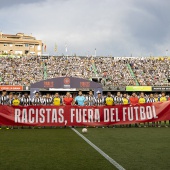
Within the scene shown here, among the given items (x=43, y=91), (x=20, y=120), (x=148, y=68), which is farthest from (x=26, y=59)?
(x=20, y=120)

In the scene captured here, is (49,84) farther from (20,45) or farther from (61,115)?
(20,45)

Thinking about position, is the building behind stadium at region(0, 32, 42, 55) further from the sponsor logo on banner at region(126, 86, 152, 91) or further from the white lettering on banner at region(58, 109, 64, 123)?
the white lettering on banner at region(58, 109, 64, 123)

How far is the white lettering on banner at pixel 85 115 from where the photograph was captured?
691 inches

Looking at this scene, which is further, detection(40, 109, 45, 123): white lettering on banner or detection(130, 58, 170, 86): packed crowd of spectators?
detection(130, 58, 170, 86): packed crowd of spectators

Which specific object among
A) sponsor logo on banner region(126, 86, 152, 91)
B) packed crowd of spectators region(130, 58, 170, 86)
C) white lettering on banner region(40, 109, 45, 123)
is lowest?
white lettering on banner region(40, 109, 45, 123)

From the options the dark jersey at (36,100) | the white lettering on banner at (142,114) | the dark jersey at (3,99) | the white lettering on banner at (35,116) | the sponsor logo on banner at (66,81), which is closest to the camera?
the white lettering on banner at (35,116)

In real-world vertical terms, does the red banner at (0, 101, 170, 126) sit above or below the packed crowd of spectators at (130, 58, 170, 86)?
below

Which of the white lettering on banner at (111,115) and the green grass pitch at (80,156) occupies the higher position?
the white lettering on banner at (111,115)

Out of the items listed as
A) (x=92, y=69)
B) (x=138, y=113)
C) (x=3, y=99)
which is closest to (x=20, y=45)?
(x=92, y=69)

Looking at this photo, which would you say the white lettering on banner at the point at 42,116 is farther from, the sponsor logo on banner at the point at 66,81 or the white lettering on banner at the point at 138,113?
the sponsor logo on banner at the point at 66,81

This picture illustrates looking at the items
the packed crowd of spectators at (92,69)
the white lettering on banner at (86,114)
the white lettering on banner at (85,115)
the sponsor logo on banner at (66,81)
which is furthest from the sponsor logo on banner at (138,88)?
the white lettering on banner at (85,115)

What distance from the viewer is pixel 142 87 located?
185 feet

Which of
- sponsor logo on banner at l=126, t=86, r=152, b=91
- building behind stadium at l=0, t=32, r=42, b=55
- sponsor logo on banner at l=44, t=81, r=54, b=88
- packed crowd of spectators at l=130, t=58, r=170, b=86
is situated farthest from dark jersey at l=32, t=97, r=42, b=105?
building behind stadium at l=0, t=32, r=42, b=55

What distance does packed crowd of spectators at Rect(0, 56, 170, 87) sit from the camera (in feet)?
193
